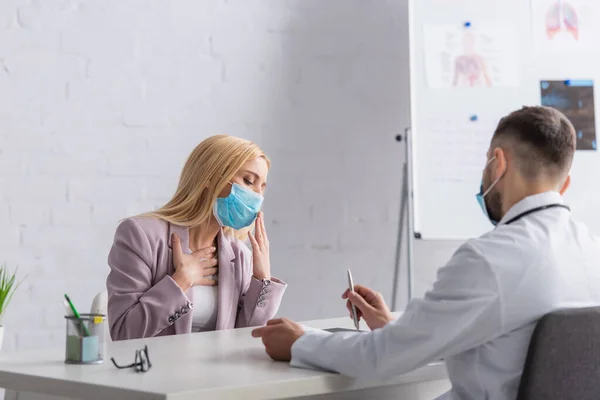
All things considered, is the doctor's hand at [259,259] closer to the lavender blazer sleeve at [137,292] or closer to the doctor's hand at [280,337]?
the lavender blazer sleeve at [137,292]

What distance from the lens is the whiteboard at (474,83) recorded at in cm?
277

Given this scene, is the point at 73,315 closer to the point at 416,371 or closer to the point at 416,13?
the point at 416,371

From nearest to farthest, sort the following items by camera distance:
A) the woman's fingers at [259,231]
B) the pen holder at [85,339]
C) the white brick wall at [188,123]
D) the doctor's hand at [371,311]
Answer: the pen holder at [85,339] → the doctor's hand at [371,311] → the woman's fingers at [259,231] → the white brick wall at [188,123]

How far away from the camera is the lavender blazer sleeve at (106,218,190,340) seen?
189 cm

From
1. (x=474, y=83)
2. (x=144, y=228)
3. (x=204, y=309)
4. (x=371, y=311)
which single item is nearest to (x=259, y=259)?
(x=204, y=309)

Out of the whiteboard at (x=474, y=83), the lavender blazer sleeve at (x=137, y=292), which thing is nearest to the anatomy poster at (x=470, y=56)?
the whiteboard at (x=474, y=83)

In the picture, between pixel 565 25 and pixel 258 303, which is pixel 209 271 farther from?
pixel 565 25

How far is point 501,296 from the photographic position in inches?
47.7

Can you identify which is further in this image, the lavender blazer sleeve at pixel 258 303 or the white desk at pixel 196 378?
the lavender blazer sleeve at pixel 258 303

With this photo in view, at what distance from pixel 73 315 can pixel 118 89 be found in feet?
5.38

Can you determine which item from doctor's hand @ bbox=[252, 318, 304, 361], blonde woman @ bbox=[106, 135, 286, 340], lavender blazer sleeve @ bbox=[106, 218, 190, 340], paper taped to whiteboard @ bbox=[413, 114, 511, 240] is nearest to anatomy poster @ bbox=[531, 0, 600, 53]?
paper taped to whiteboard @ bbox=[413, 114, 511, 240]

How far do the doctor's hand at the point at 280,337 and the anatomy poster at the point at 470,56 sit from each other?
5.17 feet

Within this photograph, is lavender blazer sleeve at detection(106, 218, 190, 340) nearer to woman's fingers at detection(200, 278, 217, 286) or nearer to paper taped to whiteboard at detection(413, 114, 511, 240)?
woman's fingers at detection(200, 278, 217, 286)

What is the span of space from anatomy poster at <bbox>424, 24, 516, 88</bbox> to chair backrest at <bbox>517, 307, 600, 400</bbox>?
176 cm
